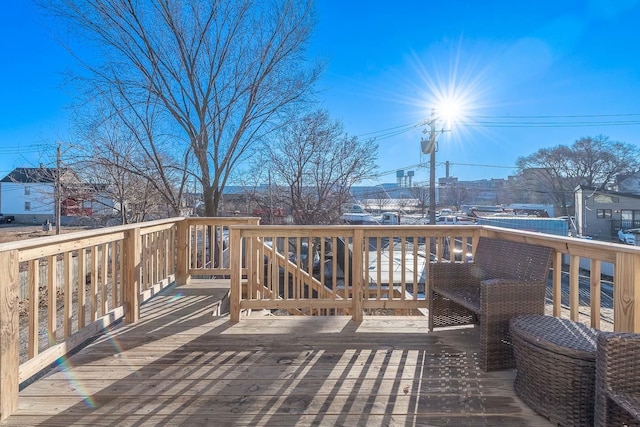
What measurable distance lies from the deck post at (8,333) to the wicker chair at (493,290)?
2629mm

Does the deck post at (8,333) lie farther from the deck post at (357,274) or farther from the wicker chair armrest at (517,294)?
the wicker chair armrest at (517,294)

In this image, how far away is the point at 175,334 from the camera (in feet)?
9.28

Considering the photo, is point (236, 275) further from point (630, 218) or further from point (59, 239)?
point (630, 218)

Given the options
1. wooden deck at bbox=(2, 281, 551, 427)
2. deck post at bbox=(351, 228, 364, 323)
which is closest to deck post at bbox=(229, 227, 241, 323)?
wooden deck at bbox=(2, 281, 551, 427)

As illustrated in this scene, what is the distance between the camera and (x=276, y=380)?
2074 mm

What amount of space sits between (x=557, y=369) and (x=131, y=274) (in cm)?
320

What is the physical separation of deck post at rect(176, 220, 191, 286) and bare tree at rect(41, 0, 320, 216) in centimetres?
251

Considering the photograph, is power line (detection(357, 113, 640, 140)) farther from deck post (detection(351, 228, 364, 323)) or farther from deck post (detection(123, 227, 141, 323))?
deck post (detection(123, 227, 141, 323))

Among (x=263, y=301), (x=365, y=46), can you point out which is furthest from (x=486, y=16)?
(x=263, y=301)

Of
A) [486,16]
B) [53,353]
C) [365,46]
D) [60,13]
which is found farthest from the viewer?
[365,46]

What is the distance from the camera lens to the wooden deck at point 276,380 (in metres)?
1.72

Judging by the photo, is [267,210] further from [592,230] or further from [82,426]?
[592,230]

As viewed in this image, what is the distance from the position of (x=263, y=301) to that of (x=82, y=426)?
1.66m

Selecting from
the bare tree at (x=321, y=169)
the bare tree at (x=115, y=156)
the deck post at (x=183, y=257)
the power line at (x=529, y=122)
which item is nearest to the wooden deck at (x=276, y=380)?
the deck post at (x=183, y=257)
